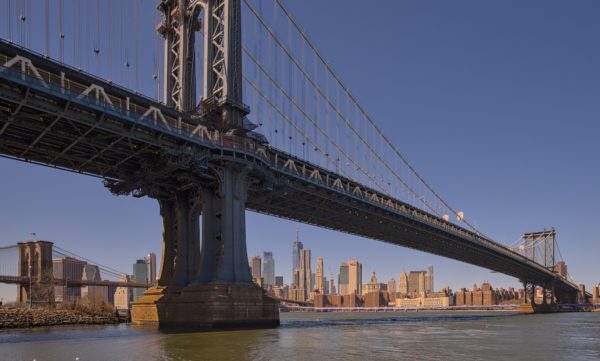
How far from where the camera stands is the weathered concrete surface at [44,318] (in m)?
55.4

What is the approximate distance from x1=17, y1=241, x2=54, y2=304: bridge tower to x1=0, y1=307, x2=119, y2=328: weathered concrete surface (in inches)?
1656

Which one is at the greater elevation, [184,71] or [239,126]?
[184,71]

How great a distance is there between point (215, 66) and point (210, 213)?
13.1m

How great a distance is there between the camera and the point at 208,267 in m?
50.0

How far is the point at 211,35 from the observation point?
174ft

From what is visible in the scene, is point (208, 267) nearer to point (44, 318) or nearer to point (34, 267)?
point (44, 318)

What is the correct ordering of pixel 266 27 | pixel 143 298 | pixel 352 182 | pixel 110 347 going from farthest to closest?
pixel 352 182
pixel 266 27
pixel 143 298
pixel 110 347

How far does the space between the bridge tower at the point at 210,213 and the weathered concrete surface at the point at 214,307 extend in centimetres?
8

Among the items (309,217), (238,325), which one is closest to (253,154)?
(238,325)

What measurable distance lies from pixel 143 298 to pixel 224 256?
528 inches

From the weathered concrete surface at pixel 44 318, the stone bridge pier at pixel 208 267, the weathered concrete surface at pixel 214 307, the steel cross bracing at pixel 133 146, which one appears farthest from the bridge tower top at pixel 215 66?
the weathered concrete surface at pixel 44 318

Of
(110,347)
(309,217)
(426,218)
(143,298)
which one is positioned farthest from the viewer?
(426,218)

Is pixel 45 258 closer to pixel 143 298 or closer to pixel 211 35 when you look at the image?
pixel 143 298

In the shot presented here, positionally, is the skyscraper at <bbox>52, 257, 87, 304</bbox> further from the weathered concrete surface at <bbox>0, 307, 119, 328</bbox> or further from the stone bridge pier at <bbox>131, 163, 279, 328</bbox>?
the stone bridge pier at <bbox>131, 163, 279, 328</bbox>
